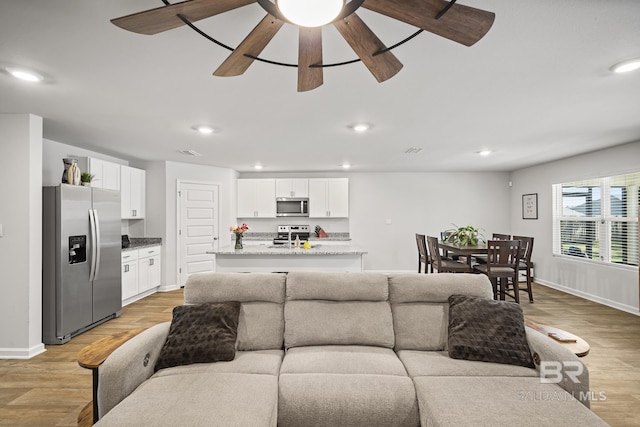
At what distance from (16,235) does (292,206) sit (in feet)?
14.6

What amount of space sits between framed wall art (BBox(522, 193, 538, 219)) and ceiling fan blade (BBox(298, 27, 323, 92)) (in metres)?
6.24

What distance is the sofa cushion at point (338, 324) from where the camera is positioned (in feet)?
7.22

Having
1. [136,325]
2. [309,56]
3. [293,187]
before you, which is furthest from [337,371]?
[293,187]

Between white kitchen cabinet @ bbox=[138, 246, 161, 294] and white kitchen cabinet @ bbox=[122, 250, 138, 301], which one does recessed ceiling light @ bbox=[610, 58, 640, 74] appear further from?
white kitchen cabinet @ bbox=[138, 246, 161, 294]

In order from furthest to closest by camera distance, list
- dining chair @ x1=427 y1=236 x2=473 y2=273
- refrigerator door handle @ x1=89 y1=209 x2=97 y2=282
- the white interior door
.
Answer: the white interior door → dining chair @ x1=427 y1=236 x2=473 y2=273 → refrigerator door handle @ x1=89 y1=209 x2=97 y2=282

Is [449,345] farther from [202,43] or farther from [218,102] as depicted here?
[218,102]

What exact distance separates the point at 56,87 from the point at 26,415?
7.80 ft

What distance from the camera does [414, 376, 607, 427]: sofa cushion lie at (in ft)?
4.57

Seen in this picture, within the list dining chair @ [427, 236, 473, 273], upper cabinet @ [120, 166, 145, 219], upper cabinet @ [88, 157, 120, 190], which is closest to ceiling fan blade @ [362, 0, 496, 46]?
dining chair @ [427, 236, 473, 273]

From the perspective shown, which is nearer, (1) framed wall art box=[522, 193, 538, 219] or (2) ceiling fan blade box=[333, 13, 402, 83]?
(2) ceiling fan blade box=[333, 13, 402, 83]

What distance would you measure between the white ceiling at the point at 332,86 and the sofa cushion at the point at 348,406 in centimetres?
192

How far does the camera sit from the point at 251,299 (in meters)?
2.31

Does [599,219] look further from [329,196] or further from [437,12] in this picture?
[437,12]

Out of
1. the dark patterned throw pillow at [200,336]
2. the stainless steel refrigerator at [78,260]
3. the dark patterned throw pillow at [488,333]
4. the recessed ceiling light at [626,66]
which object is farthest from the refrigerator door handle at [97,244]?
the recessed ceiling light at [626,66]
